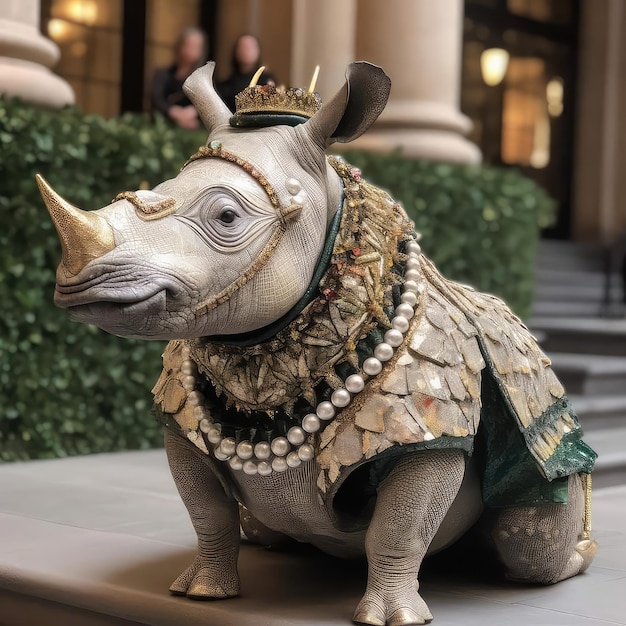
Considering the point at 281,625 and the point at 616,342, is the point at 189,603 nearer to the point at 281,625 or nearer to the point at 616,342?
the point at 281,625

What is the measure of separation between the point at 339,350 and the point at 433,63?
5.58 meters

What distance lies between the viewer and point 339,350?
2348 millimetres

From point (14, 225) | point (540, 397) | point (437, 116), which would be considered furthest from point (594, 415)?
point (540, 397)

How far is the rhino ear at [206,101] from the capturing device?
253cm

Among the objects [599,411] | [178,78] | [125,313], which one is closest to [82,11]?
[178,78]

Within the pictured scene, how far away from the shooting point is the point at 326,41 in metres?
7.54

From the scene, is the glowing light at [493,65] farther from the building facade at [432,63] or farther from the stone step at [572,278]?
the stone step at [572,278]

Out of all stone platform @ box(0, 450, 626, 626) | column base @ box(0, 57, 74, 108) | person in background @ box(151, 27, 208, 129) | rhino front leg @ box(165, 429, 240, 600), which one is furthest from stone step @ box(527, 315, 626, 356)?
rhino front leg @ box(165, 429, 240, 600)

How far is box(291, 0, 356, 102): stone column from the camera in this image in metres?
7.49

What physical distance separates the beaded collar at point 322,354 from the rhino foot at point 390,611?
34 centimetres

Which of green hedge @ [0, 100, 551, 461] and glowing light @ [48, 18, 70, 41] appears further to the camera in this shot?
glowing light @ [48, 18, 70, 41]

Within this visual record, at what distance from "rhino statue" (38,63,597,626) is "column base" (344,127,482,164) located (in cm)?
470

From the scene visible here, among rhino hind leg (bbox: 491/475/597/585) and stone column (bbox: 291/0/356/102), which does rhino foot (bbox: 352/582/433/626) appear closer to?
rhino hind leg (bbox: 491/475/597/585)

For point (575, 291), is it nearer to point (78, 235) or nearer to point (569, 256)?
point (569, 256)
